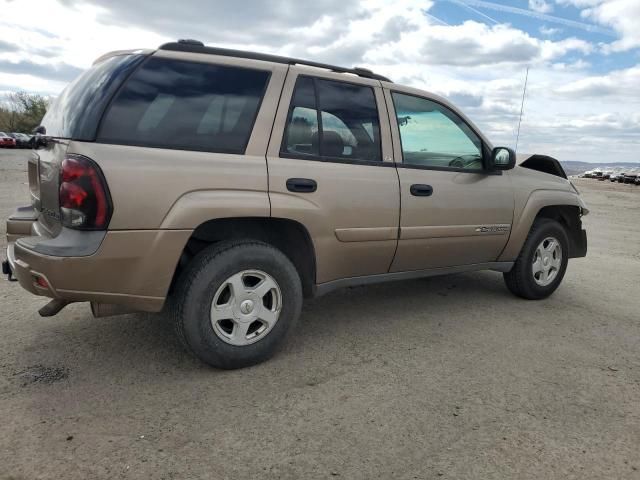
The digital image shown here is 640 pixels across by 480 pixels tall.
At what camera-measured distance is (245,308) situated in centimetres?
313

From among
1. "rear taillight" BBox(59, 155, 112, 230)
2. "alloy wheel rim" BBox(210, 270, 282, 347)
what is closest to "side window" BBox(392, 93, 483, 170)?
"alloy wheel rim" BBox(210, 270, 282, 347)

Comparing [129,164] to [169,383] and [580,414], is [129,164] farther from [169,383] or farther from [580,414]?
[580,414]

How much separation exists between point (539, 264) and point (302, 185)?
9.25ft

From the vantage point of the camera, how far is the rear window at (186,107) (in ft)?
9.05

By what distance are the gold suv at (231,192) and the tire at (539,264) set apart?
0.91 meters

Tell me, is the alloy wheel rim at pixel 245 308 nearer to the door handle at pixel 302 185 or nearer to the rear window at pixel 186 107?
the door handle at pixel 302 185

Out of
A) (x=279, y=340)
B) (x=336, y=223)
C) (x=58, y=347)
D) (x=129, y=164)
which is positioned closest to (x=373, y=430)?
(x=279, y=340)

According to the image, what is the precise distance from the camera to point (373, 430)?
254cm

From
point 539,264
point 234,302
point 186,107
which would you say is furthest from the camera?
point 539,264

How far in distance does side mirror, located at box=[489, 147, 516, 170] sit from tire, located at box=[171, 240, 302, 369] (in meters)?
2.11

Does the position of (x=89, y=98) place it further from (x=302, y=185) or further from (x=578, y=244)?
(x=578, y=244)

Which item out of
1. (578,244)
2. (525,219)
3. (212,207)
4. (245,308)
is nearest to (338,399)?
(245,308)

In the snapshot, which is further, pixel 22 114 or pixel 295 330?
pixel 22 114

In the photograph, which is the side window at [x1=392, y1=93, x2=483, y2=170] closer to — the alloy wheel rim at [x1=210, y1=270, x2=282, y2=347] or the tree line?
the alloy wheel rim at [x1=210, y1=270, x2=282, y2=347]
